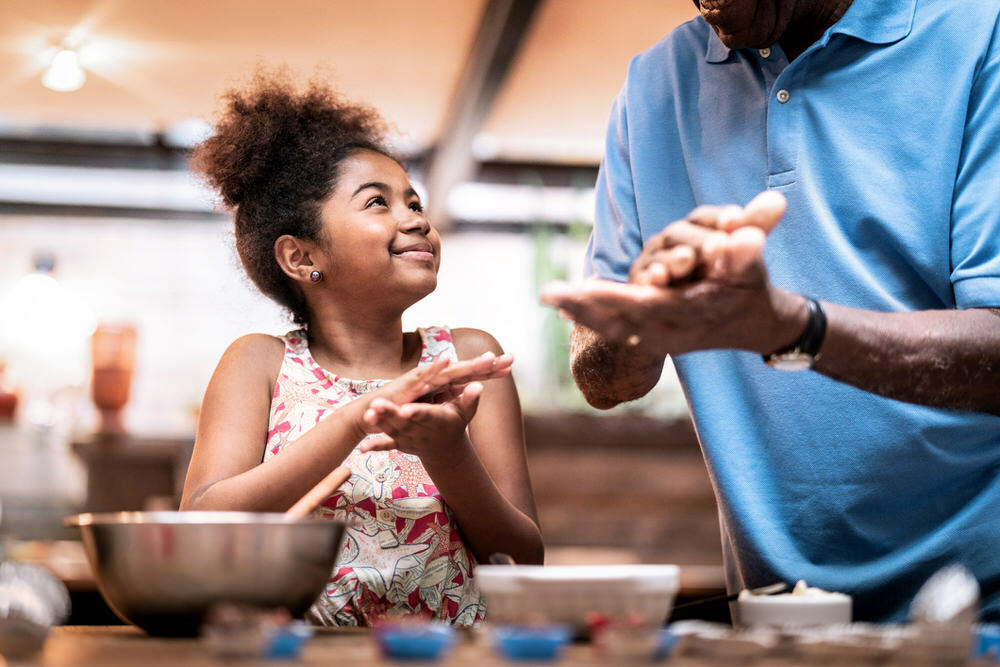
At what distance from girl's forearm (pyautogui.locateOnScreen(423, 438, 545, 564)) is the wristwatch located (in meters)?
0.41

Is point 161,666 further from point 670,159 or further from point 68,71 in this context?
point 68,71

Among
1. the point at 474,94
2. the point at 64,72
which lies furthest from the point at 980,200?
the point at 64,72

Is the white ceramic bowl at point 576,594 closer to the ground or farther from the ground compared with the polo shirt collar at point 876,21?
closer to the ground

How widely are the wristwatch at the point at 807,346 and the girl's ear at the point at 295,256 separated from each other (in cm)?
89

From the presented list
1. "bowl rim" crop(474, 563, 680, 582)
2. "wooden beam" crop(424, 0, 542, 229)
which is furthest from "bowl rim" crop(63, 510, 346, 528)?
"wooden beam" crop(424, 0, 542, 229)

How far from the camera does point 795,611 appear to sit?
0.93m

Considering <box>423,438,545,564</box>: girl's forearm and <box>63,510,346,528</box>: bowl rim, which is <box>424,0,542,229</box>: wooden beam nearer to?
<box>423,438,545,564</box>: girl's forearm

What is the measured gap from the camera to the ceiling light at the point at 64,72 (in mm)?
4266

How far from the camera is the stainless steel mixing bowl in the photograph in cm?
90

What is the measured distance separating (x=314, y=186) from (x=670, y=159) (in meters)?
0.60

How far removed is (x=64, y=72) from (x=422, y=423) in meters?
3.76

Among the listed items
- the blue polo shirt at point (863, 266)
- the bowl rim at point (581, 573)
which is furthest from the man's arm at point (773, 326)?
the bowl rim at point (581, 573)

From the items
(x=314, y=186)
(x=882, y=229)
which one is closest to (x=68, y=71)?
(x=314, y=186)

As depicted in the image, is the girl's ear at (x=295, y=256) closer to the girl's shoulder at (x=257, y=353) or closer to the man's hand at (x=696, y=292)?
the girl's shoulder at (x=257, y=353)
